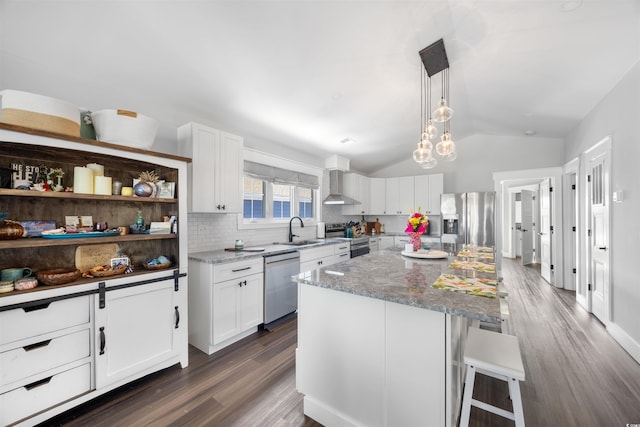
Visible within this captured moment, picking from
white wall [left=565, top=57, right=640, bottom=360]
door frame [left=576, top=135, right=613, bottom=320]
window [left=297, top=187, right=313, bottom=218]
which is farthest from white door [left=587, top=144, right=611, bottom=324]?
window [left=297, top=187, right=313, bottom=218]

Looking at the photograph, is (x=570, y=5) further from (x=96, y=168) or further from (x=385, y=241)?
(x=385, y=241)

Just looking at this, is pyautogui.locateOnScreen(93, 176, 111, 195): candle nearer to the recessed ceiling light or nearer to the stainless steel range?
the stainless steel range

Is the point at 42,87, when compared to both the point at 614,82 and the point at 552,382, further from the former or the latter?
the point at 614,82

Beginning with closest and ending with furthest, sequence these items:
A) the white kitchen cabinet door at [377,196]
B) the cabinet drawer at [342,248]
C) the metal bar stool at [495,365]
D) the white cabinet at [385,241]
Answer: the metal bar stool at [495,365] < the cabinet drawer at [342,248] < the white cabinet at [385,241] < the white kitchen cabinet door at [377,196]

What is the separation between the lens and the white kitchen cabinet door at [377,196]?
594 centimetres

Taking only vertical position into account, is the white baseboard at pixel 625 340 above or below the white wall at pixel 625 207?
below

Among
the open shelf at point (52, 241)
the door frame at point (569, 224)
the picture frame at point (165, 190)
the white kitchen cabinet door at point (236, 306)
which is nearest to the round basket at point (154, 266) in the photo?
the open shelf at point (52, 241)

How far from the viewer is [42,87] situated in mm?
1846

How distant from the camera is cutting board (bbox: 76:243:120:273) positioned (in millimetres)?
1918

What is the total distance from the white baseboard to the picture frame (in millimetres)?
4352

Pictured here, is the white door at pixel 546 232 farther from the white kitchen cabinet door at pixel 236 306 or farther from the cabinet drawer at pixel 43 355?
the cabinet drawer at pixel 43 355

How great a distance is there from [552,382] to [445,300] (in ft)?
5.54

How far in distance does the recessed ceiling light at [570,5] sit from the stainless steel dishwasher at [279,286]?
3181mm

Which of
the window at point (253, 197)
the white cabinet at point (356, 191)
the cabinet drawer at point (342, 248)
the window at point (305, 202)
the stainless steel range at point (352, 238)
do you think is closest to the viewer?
the window at point (253, 197)
